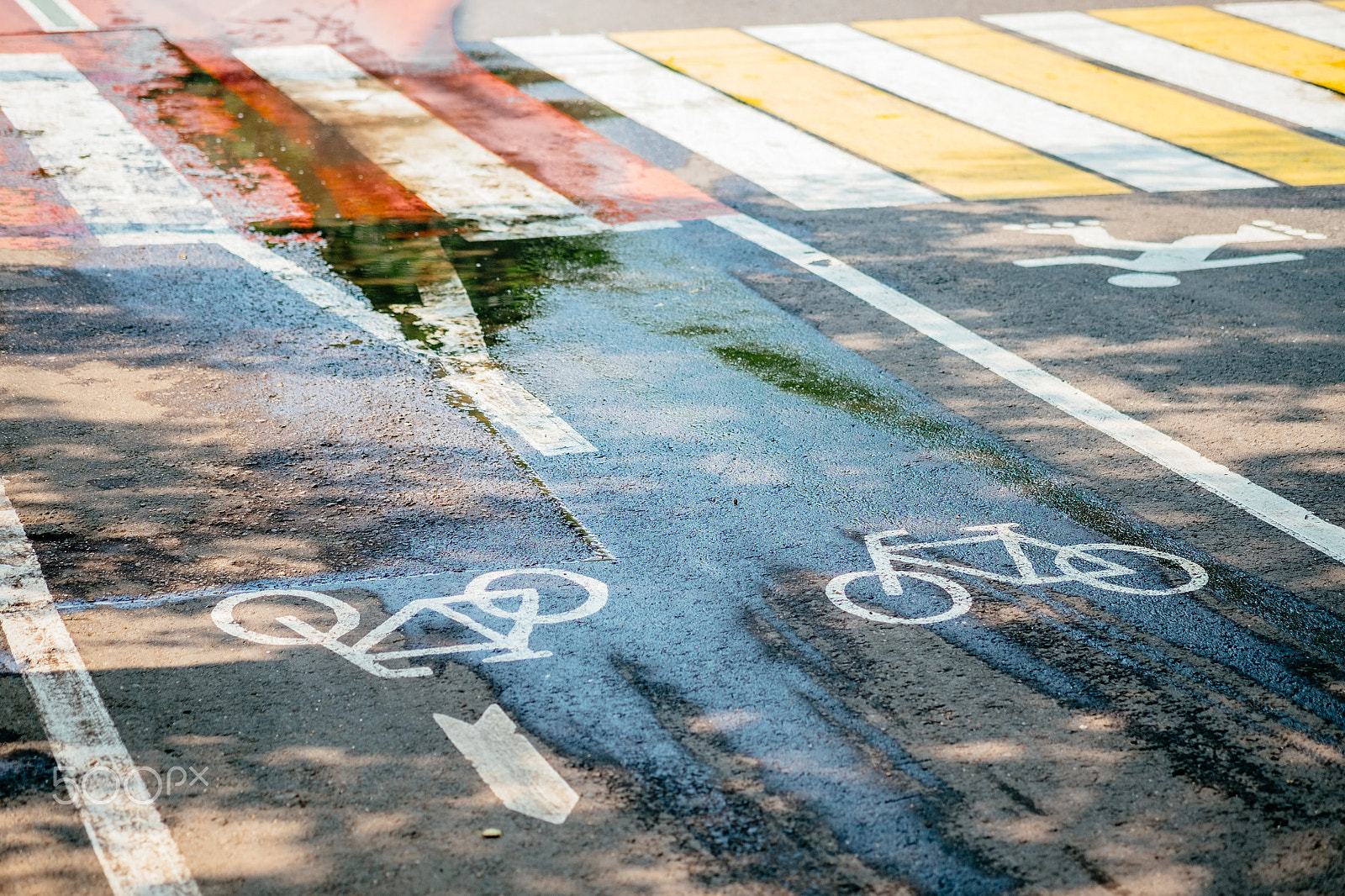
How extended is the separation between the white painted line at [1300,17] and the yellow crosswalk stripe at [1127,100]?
133 inches

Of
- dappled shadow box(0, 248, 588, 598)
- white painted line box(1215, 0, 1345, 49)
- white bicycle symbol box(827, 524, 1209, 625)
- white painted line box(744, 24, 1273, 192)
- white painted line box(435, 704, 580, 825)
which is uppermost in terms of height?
white painted line box(1215, 0, 1345, 49)

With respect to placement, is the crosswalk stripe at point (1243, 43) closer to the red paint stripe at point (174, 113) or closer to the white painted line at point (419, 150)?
the white painted line at point (419, 150)

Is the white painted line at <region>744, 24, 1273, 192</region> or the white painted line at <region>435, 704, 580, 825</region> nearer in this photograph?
the white painted line at <region>435, 704, 580, 825</region>

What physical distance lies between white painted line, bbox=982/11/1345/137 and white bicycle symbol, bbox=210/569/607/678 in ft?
35.8

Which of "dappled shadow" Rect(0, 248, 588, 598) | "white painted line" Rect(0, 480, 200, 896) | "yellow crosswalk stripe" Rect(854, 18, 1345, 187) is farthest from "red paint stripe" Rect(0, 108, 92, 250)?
"yellow crosswalk stripe" Rect(854, 18, 1345, 187)

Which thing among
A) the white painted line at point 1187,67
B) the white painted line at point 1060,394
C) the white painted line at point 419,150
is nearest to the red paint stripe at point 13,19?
the white painted line at point 419,150

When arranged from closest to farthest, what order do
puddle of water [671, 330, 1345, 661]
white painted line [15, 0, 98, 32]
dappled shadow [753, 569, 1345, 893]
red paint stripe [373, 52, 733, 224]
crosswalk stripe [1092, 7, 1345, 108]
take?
dappled shadow [753, 569, 1345, 893] < puddle of water [671, 330, 1345, 661] < red paint stripe [373, 52, 733, 224] < crosswalk stripe [1092, 7, 1345, 108] < white painted line [15, 0, 98, 32]

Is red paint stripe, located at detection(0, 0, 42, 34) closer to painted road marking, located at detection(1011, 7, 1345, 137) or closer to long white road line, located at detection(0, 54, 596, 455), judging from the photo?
long white road line, located at detection(0, 54, 596, 455)

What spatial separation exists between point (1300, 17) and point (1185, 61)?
318 cm

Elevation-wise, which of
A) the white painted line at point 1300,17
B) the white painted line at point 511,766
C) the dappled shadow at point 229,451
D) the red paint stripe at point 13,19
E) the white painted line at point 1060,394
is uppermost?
the white painted line at point 1300,17

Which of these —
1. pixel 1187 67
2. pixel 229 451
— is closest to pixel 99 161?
pixel 229 451

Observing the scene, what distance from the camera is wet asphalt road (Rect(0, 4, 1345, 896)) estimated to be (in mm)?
4352

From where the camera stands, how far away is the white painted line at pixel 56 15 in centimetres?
1567

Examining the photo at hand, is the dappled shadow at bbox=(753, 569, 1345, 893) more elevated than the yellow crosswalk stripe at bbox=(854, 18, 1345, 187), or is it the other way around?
the yellow crosswalk stripe at bbox=(854, 18, 1345, 187)
